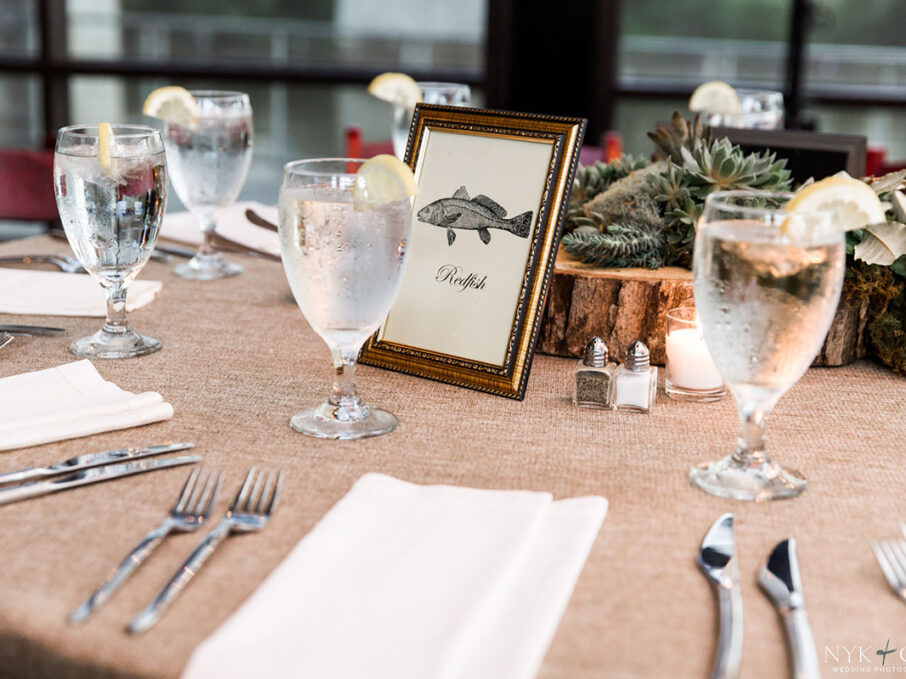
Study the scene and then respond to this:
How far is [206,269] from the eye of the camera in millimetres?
1546

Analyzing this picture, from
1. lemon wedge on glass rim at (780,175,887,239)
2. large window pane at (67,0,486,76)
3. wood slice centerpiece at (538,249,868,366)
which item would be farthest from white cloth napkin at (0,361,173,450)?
large window pane at (67,0,486,76)

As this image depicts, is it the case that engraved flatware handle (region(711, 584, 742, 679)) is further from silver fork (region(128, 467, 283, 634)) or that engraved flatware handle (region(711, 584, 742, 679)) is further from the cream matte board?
the cream matte board

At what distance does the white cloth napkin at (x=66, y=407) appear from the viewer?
2.90ft

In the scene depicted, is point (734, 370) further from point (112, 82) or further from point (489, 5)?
point (112, 82)

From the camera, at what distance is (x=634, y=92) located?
168 inches

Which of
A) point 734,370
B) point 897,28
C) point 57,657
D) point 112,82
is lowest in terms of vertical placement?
point 57,657

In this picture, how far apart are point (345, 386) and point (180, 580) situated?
350 millimetres

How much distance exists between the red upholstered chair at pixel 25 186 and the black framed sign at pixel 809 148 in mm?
1571

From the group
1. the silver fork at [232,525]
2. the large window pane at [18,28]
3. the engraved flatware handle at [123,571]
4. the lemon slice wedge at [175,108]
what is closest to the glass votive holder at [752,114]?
the lemon slice wedge at [175,108]

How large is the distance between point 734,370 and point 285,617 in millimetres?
415

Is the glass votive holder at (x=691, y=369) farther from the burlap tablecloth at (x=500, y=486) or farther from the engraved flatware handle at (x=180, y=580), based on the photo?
the engraved flatware handle at (x=180, y=580)

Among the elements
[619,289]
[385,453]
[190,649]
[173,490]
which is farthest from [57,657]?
[619,289]

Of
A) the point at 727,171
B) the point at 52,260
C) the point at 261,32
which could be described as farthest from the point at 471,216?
the point at 261,32

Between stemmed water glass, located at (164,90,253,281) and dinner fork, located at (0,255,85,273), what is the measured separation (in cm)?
15
